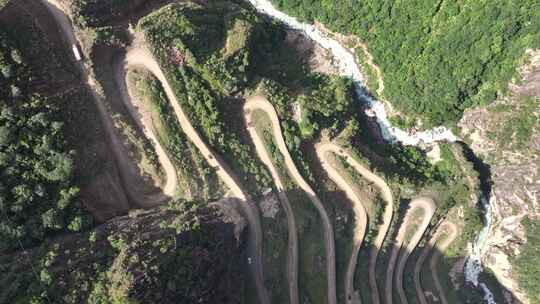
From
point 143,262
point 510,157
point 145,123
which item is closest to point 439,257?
point 510,157

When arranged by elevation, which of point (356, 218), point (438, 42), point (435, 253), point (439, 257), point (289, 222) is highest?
point (438, 42)

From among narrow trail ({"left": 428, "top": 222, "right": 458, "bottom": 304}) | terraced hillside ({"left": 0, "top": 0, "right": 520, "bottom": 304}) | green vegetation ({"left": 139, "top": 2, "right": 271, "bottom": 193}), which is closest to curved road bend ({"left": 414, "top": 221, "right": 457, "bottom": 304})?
narrow trail ({"left": 428, "top": 222, "right": 458, "bottom": 304})

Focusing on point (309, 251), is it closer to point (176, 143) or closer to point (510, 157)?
point (176, 143)

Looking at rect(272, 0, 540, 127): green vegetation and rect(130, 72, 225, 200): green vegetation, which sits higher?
rect(272, 0, 540, 127): green vegetation

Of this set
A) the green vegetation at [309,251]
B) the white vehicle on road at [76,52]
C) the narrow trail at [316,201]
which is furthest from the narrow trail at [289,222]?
the white vehicle on road at [76,52]

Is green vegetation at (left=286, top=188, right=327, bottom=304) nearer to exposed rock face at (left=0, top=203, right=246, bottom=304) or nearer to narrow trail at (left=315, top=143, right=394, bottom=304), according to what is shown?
narrow trail at (left=315, top=143, right=394, bottom=304)
